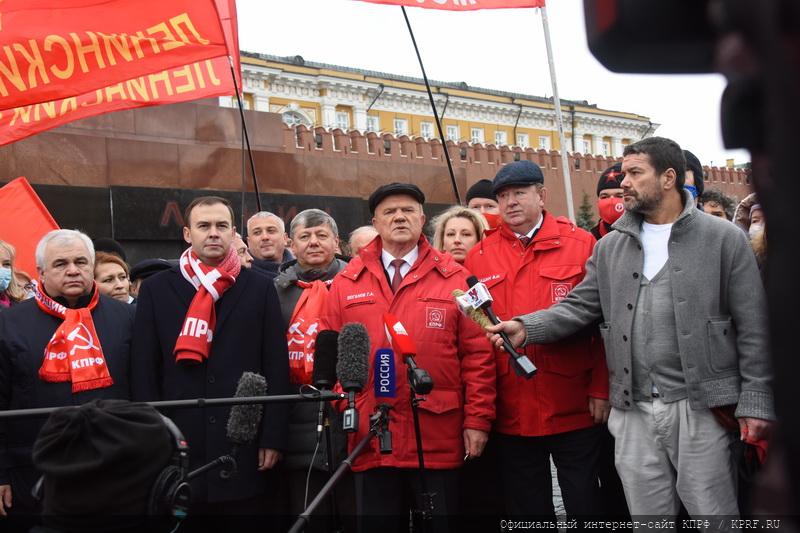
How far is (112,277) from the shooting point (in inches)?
223

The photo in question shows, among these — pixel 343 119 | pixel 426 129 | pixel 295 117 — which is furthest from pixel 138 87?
pixel 426 129

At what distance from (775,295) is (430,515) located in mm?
2879

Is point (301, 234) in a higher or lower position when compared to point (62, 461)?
higher

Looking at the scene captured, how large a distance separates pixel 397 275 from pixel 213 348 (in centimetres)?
96

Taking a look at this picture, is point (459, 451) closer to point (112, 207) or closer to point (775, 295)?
point (775, 295)

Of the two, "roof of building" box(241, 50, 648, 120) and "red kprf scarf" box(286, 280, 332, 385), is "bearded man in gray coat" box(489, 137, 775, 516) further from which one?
"roof of building" box(241, 50, 648, 120)

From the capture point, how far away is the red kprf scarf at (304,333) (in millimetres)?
4309

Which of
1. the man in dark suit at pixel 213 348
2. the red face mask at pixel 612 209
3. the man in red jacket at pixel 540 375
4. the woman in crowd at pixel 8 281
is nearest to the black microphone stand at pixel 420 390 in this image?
the man in red jacket at pixel 540 375

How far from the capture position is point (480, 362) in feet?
13.3

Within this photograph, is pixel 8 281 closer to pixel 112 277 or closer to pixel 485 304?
pixel 112 277

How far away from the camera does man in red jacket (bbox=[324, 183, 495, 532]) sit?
3.92 meters

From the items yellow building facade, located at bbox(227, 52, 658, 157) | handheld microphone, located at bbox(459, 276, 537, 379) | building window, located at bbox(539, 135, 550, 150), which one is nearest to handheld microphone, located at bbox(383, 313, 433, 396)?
handheld microphone, located at bbox(459, 276, 537, 379)

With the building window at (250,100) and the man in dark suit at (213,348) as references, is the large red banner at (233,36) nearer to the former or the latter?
the man in dark suit at (213,348)

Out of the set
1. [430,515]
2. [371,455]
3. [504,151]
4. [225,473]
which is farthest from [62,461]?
[504,151]
